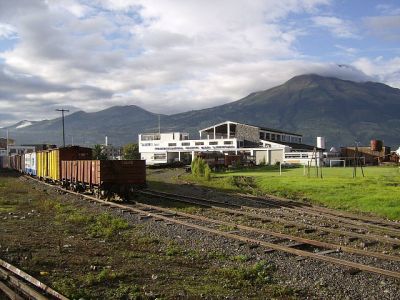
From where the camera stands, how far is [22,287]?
8.38 m

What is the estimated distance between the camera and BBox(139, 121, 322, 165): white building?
106000 mm

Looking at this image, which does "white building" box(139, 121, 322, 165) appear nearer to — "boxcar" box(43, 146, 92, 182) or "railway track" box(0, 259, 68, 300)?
"boxcar" box(43, 146, 92, 182)

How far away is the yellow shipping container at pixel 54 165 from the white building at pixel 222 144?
64191mm

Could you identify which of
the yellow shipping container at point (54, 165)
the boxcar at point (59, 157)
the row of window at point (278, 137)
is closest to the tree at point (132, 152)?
the row of window at point (278, 137)

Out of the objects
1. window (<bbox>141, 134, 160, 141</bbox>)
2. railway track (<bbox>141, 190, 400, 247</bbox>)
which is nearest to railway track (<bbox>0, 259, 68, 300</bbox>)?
railway track (<bbox>141, 190, 400, 247</bbox>)

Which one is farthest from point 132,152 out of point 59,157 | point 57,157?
point 59,157

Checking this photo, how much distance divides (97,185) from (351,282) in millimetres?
19060

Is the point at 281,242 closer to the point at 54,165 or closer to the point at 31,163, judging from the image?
the point at 54,165

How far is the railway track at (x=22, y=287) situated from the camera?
7924 millimetres

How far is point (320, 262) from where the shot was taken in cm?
1068

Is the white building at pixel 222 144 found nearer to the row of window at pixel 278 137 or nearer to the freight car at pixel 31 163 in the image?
the row of window at pixel 278 137

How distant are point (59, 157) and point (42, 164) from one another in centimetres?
875

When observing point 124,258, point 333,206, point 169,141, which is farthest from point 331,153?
point 124,258

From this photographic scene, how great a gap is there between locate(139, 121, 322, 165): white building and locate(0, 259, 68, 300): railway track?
90395 millimetres
